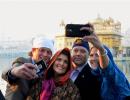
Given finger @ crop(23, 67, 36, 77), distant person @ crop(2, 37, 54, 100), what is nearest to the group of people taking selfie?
distant person @ crop(2, 37, 54, 100)

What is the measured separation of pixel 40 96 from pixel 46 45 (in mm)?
326

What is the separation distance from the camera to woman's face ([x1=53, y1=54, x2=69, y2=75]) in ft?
6.02

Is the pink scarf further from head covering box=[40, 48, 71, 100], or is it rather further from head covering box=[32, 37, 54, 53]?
head covering box=[32, 37, 54, 53]

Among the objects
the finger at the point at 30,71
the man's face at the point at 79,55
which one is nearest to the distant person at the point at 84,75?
Result: the man's face at the point at 79,55

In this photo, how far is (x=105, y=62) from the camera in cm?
177

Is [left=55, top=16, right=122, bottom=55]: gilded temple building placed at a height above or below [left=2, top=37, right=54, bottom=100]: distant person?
below

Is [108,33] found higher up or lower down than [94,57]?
lower down

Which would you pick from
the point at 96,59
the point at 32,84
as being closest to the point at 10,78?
the point at 32,84

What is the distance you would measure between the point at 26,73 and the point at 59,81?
33 cm

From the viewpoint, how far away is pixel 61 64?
1.84 m

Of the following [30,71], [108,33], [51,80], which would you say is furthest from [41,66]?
[108,33]

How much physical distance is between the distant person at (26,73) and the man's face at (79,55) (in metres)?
0.12

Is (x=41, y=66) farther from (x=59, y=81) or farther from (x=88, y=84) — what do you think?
(x=88, y=84)

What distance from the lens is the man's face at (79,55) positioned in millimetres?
2010
